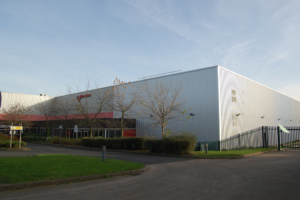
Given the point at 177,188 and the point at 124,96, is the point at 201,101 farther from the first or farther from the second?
the point at 177,188

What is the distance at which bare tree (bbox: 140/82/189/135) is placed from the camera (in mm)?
25141

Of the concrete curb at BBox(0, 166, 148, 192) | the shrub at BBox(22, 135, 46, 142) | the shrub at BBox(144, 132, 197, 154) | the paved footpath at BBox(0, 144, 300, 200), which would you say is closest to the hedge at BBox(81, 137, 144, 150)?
the shrub at BBox(144, 132, 197, 154)

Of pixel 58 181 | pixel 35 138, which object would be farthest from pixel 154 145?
pixel 35 138

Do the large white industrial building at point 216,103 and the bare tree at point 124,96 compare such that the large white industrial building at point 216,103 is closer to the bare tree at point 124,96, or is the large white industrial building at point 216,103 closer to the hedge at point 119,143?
the bare tree at point 124,96

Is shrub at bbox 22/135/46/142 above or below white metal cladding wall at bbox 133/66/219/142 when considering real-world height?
below

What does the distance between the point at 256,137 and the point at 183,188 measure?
92.2 ft

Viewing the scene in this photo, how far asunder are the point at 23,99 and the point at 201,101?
40631 millimetres

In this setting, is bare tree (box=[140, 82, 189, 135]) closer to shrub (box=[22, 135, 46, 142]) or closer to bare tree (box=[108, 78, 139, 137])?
bare tree (box=[108, 78, 139, 137])

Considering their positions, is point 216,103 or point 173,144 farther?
point 216,103

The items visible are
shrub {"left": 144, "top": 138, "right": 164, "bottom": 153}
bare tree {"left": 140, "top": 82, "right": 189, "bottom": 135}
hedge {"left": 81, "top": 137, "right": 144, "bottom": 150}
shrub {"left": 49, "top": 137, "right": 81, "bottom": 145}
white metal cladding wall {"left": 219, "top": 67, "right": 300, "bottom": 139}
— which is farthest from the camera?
shrub {"left": 49, "top": 137, "right": 81, "bottom": 145}

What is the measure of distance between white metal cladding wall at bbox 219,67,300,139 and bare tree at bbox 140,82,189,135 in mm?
5004

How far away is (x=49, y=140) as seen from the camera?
35281 mm

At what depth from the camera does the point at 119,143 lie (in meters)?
24.0

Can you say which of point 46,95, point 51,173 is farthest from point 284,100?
point 46,95
